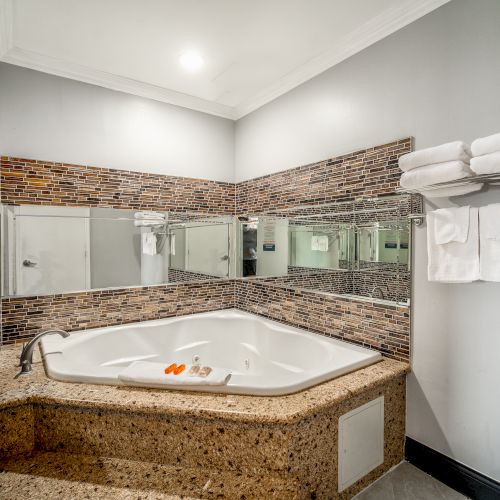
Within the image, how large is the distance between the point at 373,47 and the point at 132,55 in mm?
1661

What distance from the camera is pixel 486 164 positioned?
1.33 m

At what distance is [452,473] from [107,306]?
2.52 metres

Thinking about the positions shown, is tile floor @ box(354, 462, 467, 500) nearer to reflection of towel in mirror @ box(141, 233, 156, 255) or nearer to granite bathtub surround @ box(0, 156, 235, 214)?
reflection of towel in mirror @ box(141, 233, 156, 255)

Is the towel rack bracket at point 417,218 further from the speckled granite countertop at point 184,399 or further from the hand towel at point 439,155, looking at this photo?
the speckled granite countertop at point 184,399

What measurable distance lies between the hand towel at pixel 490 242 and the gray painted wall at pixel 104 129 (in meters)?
2.34

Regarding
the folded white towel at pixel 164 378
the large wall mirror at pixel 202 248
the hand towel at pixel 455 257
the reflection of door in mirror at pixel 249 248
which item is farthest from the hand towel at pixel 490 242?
the reflection of door in mirror at pixel 249 248

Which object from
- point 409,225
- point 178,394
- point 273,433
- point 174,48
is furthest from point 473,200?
point 174,48

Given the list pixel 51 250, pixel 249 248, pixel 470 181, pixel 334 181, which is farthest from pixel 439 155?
pixel 51 250

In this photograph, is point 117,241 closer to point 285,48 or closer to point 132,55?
point 132,55

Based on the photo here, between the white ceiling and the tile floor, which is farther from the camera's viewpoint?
the white ceiling

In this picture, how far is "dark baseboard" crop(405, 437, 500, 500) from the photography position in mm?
1559

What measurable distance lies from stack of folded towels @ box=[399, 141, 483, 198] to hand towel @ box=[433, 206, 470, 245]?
3.8 inches

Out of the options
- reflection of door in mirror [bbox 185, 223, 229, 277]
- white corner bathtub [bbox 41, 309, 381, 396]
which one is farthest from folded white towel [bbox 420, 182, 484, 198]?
reflection of door in mirror [bbox 185, 223, 229, 277]

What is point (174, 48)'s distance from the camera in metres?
2.23
